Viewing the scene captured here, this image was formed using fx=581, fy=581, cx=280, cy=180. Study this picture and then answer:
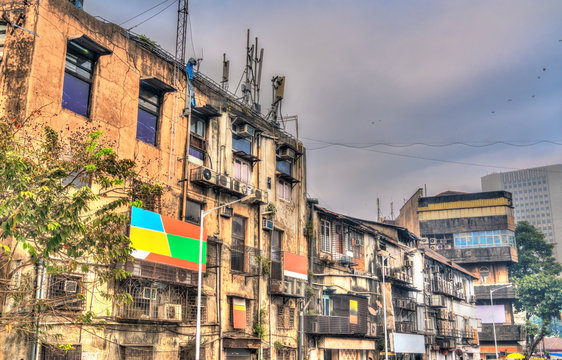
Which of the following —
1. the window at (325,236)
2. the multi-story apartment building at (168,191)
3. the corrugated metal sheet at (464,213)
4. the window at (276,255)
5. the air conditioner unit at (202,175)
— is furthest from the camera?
Answer: the corrugated metal sheet at (464,213)

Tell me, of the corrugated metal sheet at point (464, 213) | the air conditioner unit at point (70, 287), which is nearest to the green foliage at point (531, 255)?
the corrugated metal sheet at point (464, 213)

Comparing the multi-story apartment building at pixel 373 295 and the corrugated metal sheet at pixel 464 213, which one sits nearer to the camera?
the multi-story apartment building at pixel 373 295

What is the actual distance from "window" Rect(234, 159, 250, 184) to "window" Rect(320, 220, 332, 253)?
8514 mm

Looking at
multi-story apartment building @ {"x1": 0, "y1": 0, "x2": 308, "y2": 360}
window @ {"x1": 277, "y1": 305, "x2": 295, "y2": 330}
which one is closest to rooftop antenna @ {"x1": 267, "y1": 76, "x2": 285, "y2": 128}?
multi-story apartment building @ {"x1": 0, "y1": 0, "x2": 308, "y2": 360}

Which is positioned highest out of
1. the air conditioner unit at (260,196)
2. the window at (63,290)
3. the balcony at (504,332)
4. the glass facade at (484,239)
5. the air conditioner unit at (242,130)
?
the glass facade at (484,239)

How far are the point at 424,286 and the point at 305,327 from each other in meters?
24.2

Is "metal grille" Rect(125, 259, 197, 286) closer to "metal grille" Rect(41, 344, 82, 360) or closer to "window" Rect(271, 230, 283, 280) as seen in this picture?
"metal grille" Rect(41, 344, 82, 360)

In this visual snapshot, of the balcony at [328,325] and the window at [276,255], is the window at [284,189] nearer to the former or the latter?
the window at [276,255]

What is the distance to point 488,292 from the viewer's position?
77.1 meters

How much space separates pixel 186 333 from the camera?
25.9 metres

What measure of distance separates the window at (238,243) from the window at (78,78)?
10.4m

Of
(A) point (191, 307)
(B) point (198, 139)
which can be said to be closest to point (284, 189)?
(B) point (198, 139)

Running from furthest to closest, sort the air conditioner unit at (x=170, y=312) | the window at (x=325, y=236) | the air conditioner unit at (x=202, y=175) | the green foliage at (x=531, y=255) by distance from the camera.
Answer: the green foliage at (x=531, y=255)
the window at (x=325, y=236)
the air conditioner unit at (x=202, y=175)
the air conditioner unit at (x=170, y=312)

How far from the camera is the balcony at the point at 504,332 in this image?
74938 mm
